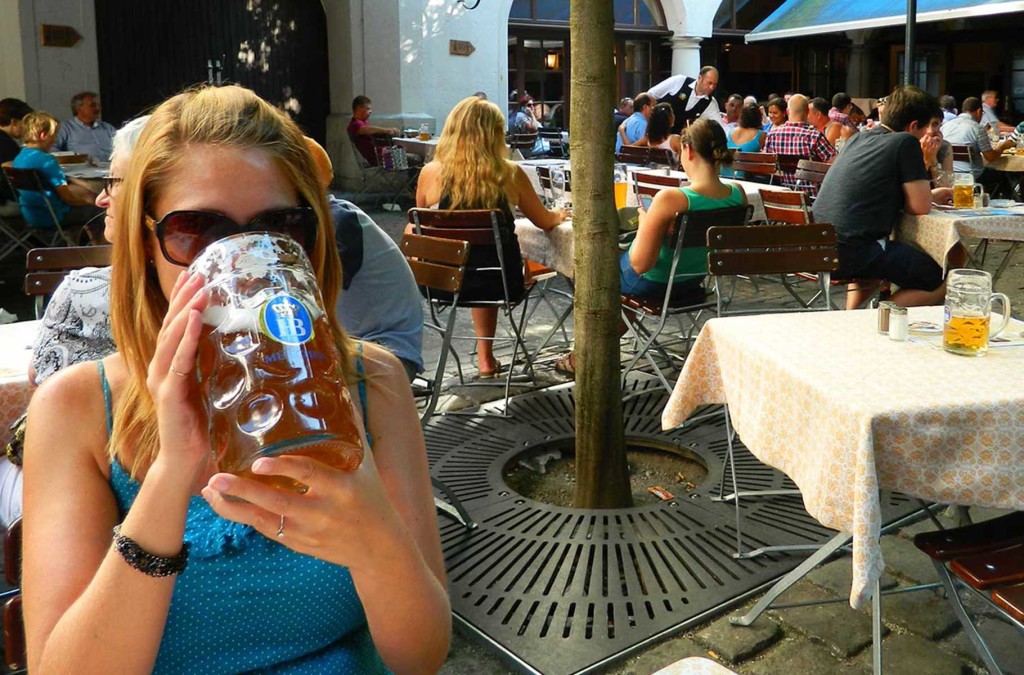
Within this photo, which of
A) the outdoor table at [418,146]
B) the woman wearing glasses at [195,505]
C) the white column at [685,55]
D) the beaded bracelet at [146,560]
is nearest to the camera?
the beaded bracelet at [146,560]

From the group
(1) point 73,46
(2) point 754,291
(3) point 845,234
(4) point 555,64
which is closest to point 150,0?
(1) point 73,46

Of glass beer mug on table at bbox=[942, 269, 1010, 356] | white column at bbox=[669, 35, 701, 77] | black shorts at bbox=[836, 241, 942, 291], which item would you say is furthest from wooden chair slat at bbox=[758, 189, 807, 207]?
white column at bbox=[669, 35, 701, 77]

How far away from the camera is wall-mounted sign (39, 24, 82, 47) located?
39.0 ft

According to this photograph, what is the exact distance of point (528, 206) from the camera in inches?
201

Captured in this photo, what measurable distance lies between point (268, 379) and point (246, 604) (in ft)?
1.73

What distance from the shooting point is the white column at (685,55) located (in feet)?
62.1

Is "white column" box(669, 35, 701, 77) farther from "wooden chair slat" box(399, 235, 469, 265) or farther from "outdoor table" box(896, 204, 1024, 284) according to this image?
"wooden chair slat" box(399, 235, 469, 265)

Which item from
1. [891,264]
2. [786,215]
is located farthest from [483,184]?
[891,264]

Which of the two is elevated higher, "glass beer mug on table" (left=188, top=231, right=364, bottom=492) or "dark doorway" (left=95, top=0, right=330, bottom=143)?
"dark doorway" (left=95, top=0, right=330, bottom=143)

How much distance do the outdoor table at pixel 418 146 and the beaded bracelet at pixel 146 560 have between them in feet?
35.3

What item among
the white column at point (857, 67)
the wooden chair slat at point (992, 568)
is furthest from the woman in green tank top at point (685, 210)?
the white column at point (857, 67)

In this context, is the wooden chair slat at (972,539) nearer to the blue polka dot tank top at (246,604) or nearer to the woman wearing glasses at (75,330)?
the blue polka dot tank top at (246,604)

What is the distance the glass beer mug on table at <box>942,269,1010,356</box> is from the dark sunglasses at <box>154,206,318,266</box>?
184 centimetres

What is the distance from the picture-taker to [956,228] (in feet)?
16.8
